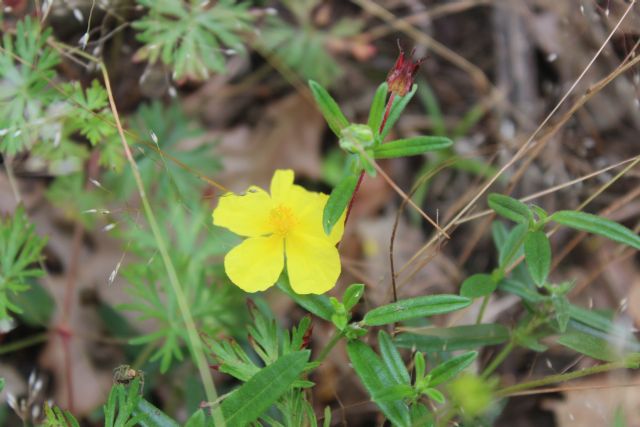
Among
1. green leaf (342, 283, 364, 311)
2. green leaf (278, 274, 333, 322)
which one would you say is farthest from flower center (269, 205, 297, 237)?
green leaf (342, 283, 364, 311)

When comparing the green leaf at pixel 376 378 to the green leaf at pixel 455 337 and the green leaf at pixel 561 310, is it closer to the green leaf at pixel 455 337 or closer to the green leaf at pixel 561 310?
the green leaf at pixel 455 337

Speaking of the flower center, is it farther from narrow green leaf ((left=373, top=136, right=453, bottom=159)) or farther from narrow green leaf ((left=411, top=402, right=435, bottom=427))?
narrow green leaf ((left=411, top=402, right=435, bottom=427))

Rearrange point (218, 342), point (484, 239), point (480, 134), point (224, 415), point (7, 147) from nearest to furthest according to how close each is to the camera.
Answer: point (224, 415), point (218, 342), point (7, 147), point (484, 239), point (480, 134)

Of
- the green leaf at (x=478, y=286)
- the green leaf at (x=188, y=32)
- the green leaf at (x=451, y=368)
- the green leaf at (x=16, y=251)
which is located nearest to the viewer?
the green leaf at (x=451, y=368)

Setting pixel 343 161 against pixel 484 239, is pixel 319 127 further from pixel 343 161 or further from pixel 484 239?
pixel 484 239

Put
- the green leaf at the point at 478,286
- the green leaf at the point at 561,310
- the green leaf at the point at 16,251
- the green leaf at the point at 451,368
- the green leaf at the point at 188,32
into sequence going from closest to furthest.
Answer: the green leaf at the point at 451,368 → the green leaf at the point at 561,310 → the green leaf at the point at 478,286 → the green leaf at the point at 16,251 → the green leaf at the point at 188,32

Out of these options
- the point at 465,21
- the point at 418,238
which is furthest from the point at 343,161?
the point at 465,21

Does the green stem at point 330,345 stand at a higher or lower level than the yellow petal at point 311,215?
lower

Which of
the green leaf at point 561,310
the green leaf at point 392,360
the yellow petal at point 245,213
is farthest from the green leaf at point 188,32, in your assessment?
the green leaf at point 561,310
